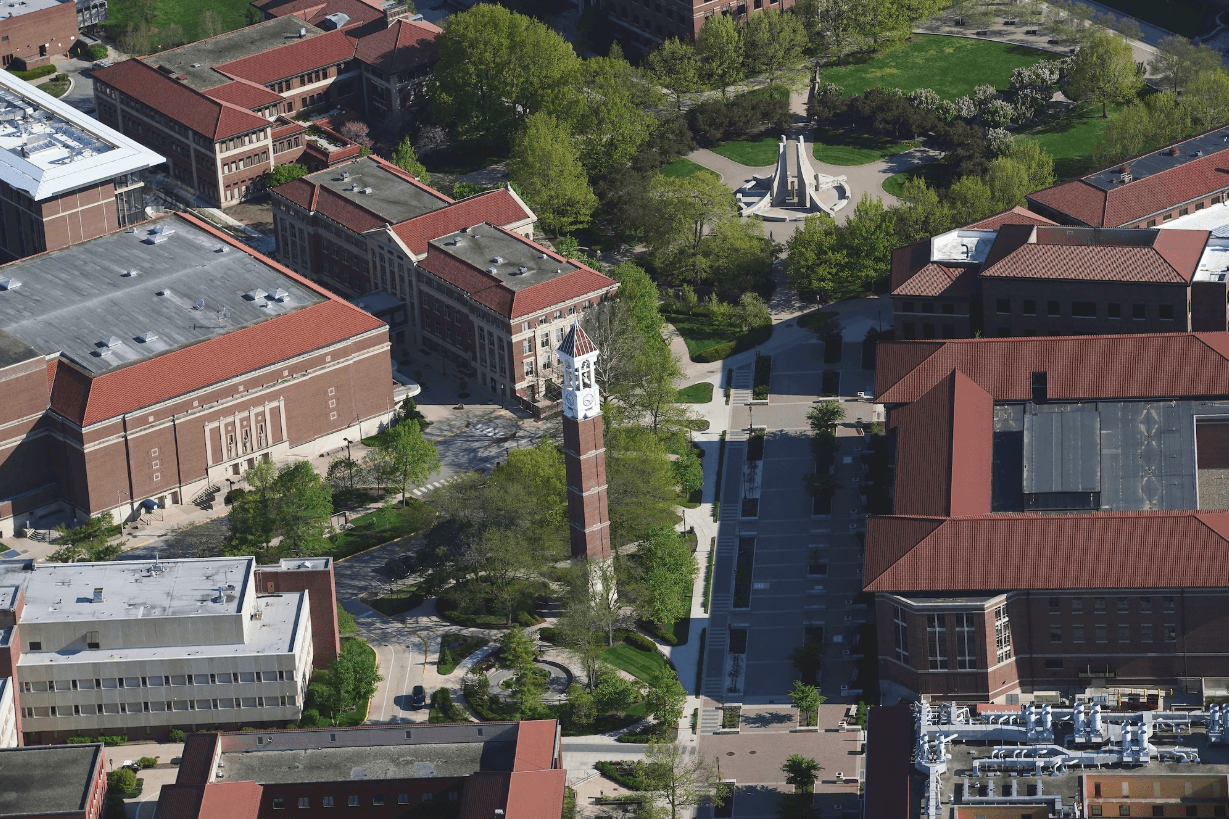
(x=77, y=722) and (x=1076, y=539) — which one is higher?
(x=1076, y=539)

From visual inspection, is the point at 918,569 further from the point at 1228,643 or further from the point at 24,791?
the point at 24,791

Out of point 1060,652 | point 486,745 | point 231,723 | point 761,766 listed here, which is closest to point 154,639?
point 231,723

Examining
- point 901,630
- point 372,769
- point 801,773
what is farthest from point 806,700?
point 372,769

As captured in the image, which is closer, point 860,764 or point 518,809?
point 518,809

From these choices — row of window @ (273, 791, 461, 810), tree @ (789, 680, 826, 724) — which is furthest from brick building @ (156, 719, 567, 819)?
tree @ (789, 680, 826, 724)

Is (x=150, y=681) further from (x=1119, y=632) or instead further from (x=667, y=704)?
(x=1119, y=632)

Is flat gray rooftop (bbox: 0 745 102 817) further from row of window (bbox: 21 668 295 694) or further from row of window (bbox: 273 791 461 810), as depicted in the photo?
row of window (bbox: 273 791 461 810)

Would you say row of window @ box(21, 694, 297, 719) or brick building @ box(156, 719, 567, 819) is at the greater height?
brick building @ box(156, 719, 567, 819)
